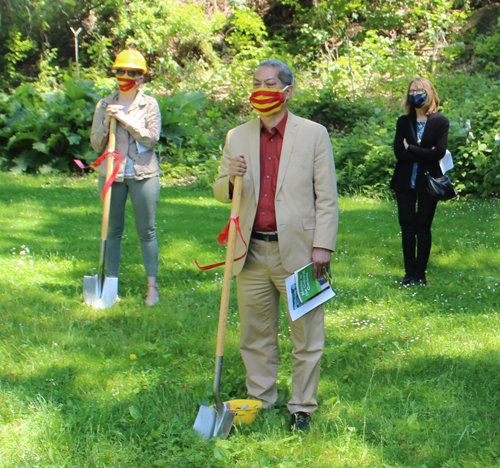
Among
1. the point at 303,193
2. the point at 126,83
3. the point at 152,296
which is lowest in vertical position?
the point at 152,296

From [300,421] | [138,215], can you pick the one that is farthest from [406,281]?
[300,421]

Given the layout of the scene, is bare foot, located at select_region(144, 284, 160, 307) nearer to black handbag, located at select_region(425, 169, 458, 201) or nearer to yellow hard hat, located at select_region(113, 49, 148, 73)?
yellow hard hat, located at select_region(113, 49, 148, 73)

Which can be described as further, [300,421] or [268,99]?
[300,421]

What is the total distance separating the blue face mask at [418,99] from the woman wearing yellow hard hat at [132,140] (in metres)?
2.56

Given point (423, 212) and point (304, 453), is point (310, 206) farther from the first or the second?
point (423, 212)

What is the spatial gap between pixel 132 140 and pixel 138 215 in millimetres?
684

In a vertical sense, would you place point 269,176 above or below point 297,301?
above

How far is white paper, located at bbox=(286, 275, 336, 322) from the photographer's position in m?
3.22

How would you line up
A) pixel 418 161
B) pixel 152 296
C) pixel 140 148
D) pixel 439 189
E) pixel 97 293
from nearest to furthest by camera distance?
1. pixel 140 148
2. pixel 97 293
3. pixel 152 296
4. pixel 439 189
5. pixel 418 161

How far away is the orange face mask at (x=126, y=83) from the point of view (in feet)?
16.3

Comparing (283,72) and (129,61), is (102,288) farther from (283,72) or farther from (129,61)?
(283,72)

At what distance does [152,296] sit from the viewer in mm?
5414

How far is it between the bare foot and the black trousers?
8.71 feet

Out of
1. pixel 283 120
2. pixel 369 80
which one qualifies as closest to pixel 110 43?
pixel 369 80
